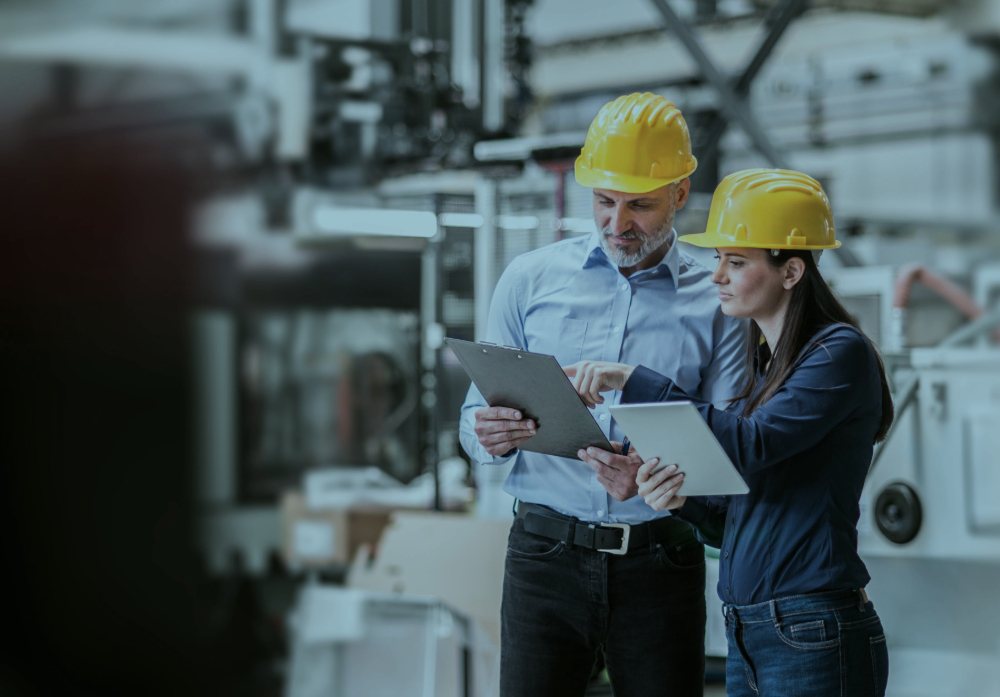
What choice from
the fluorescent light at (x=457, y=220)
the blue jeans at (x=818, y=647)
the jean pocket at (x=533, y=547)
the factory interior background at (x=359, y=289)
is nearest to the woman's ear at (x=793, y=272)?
the blue jeans at (x=818, y=647)

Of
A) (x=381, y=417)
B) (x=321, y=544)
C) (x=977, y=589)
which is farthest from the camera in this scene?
(x=381, y=417)

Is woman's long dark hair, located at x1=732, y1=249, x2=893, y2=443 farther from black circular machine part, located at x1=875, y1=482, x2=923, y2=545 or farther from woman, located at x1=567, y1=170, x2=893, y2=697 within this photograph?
black circular machine part, located at x1=875, y1=482, x2=923, y2=545

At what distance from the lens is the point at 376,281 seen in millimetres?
5879

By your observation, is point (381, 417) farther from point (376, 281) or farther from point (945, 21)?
point (945, 21)

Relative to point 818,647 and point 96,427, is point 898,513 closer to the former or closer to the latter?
point 818,647

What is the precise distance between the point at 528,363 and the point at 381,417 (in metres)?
3.37

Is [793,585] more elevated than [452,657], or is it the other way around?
[793,585]

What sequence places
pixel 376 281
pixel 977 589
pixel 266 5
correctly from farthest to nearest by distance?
pixel 266 5 < pixel 376 281 < pixel 977 589

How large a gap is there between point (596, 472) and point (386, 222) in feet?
8.31

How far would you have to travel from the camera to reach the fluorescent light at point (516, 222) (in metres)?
3.09

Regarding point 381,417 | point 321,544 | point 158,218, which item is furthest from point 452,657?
point 158,218

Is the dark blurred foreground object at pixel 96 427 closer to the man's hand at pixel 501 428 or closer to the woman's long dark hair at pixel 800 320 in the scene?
the man's hand at pixel 501 428

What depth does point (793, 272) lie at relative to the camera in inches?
46.9

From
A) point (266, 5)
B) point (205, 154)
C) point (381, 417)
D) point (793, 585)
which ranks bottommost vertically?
point (381, 417)
